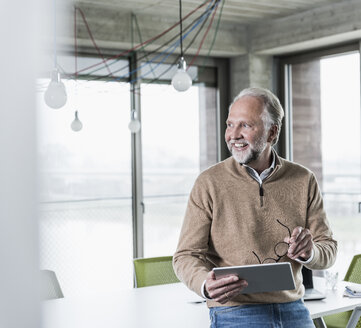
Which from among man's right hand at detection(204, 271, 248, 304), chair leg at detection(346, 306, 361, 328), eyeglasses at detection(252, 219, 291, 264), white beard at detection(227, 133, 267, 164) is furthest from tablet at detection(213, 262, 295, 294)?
chair leg at detection(346, 306, 361, 328)

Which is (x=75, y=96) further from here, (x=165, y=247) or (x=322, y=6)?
(x=322, y=6)

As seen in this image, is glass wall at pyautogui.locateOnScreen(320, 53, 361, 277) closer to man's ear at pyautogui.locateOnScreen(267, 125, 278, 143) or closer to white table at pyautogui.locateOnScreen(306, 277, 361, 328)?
white table at pyautogui.locateOnScreen(306, 277, 361, 328)

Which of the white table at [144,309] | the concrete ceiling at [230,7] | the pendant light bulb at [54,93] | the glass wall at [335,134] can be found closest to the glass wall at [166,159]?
the concrete ceiling at [230,7]

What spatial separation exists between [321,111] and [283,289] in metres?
4.16

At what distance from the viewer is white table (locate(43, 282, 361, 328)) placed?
8.32 feet

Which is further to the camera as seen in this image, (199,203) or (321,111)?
(321,111)

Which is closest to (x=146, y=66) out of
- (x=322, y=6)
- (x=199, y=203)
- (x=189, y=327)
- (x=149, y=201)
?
(x=149, y=201)

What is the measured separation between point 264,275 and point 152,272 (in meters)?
2.16

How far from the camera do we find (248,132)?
179 centimetres

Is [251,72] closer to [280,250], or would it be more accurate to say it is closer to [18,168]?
[280,250]

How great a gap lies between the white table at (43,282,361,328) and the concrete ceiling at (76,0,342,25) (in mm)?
2582

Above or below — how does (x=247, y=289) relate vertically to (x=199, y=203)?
below

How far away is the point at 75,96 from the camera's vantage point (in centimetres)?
508

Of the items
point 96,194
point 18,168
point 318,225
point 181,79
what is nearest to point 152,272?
point 181,79
